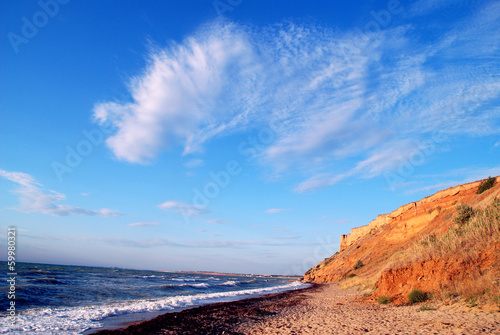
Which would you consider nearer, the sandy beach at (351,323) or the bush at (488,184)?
the sandy beach at (351,323)

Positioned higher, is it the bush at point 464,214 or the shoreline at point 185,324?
the bush at point 464,214

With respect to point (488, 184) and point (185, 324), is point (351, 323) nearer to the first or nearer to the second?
point (185, 324)

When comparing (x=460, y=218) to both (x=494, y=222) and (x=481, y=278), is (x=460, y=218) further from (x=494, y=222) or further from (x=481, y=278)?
(x=481, y=278)

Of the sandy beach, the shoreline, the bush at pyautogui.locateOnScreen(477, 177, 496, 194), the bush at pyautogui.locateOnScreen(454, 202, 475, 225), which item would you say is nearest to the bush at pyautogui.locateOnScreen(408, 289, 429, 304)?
the sandy beach

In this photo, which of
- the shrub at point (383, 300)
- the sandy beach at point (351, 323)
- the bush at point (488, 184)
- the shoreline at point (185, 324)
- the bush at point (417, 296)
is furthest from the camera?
the bush at point (488, 184)

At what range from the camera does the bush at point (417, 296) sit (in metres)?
11.1

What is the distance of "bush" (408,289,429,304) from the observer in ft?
36.5

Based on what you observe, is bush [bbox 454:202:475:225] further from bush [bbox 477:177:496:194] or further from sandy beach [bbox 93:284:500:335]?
bush [bbox 477:177:496:194]

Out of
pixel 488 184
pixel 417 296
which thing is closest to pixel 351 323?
pixel 417 296

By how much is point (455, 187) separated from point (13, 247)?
46.2 metres

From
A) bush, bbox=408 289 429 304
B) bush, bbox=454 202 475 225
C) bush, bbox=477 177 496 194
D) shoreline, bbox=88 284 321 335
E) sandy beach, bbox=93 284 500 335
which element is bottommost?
shoreline, bbox=88 284 321 335

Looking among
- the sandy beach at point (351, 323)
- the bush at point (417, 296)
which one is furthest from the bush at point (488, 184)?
the sandy beach at point (351, 323)

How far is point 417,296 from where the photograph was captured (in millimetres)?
A: 11281

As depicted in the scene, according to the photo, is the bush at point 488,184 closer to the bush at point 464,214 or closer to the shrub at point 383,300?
the bush at point 464,214
